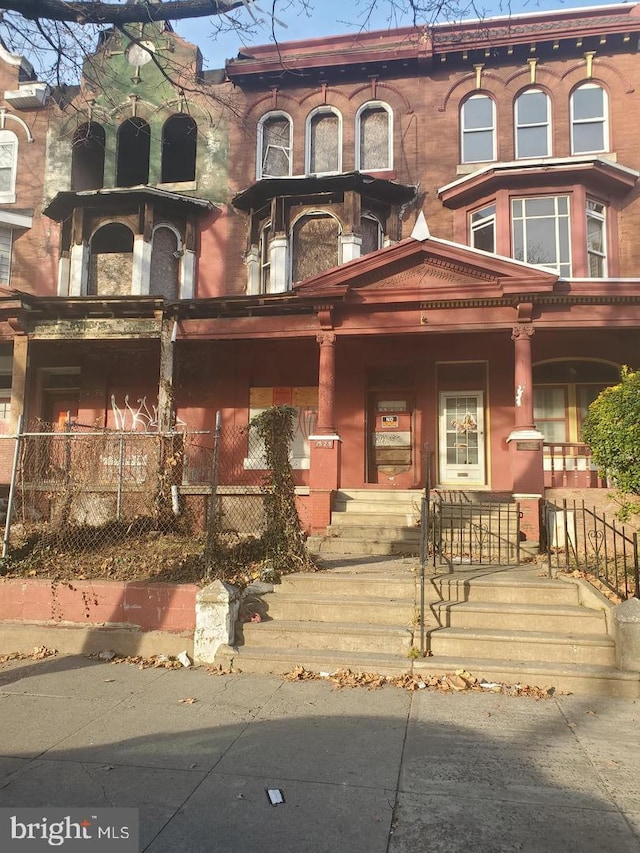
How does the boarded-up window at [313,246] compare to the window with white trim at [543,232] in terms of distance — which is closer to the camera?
the window with white trim at [543,232]

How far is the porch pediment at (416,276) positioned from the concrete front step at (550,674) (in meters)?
6.51

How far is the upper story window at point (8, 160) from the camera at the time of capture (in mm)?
14594

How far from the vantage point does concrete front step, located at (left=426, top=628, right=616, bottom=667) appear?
18.3 feet

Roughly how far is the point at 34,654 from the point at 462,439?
8.67m

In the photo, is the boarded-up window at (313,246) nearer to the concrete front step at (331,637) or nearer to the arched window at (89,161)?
the arched window at (89,161)

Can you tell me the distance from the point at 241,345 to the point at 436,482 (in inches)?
202

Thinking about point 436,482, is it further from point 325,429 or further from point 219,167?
point 219,167

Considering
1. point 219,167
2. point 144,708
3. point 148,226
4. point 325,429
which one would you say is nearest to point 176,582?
point 144,708

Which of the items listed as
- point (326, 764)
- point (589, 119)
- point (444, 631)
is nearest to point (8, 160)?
point (589, 119)

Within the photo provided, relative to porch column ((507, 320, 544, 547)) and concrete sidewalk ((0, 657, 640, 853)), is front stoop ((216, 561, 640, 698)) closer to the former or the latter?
concrete sidewalk ((0, 657, 640, 853))

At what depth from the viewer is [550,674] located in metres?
5.36

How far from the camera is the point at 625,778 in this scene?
12.2 feet

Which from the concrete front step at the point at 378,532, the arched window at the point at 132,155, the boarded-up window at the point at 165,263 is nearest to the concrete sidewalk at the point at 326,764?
the concrete front step at the point at 378,532

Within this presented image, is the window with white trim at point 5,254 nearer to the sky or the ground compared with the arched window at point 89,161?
nearer to the ground
